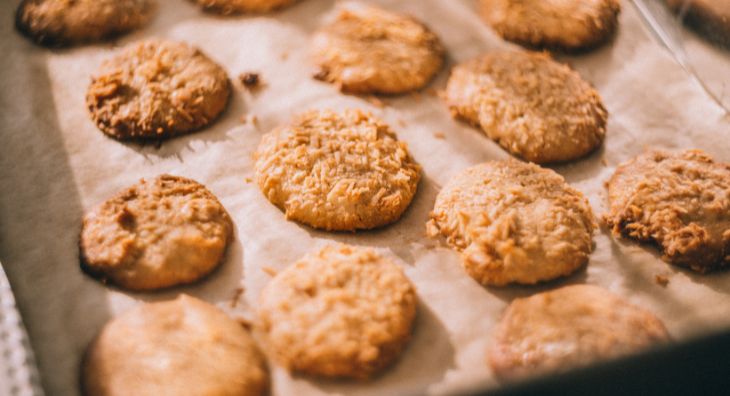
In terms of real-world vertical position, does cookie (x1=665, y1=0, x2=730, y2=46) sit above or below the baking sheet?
above

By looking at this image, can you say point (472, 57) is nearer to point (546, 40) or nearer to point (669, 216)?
point (546, 40)

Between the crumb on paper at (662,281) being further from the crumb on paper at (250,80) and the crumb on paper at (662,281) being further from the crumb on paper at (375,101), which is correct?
the crumb on paper at (250,80)

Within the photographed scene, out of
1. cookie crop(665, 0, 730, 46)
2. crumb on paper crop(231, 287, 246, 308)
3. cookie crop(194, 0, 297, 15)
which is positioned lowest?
crumb on paper crop(231, 287, 246, 308)

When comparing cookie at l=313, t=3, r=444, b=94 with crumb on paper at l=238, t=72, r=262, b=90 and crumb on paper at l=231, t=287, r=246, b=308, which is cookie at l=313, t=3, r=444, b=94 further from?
crumb on paper at l=231, t=287, r=246, b=308

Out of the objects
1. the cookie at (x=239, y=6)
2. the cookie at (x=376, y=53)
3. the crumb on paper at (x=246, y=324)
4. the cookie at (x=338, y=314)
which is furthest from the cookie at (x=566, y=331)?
the cookie at (x=239, y=6)

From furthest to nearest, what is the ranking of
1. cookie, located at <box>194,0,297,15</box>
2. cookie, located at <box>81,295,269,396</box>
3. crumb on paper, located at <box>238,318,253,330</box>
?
cookie, located at <box>194,0,297,15</box>, crumb on paper, located at <box>238,318,253,330</box>, cookie, located at <box>81,295,269,396</box>

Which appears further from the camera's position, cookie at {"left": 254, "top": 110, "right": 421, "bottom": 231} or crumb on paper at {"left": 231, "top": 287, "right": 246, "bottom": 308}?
cookie at {"left": 254, "top": 110, "right": 421, "bottom": 231}

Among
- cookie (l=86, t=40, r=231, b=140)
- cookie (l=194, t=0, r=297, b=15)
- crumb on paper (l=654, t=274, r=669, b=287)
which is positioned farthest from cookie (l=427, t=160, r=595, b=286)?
cookie (l=194, t=0, r=297, b=15)
